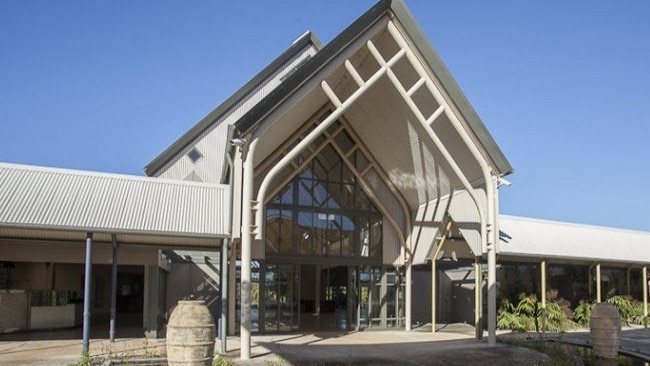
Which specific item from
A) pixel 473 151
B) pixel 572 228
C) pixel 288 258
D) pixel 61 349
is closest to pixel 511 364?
pixel 473 151

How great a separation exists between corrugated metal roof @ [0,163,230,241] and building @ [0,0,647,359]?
0.15 feet

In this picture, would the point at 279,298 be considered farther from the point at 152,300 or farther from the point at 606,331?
the point at 606,331

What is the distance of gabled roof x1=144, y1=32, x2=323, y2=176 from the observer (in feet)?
83.6

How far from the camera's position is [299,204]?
21.9 m

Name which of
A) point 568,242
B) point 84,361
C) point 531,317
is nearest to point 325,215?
point 531,317

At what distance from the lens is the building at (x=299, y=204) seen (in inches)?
630

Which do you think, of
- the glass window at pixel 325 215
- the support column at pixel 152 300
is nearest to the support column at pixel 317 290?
the glass window at pixel 325 215

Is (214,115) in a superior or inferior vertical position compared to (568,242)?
superior

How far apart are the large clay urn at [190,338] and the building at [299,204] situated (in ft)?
12.3

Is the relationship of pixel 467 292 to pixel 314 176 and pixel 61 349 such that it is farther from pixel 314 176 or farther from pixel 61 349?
pixel 61 349

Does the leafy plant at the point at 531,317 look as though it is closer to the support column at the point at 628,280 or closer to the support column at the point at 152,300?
the support column at the point at 628,280

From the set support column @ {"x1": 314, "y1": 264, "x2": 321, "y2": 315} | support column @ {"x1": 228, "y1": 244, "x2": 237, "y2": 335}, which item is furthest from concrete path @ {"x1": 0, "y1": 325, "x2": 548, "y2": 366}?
support column @ {"x1": 314, "y1": 264, "x2": 321, "y2": 315}

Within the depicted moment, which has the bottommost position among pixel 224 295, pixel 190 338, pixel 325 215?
pixel 190 338

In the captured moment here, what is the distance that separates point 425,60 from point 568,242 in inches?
497
